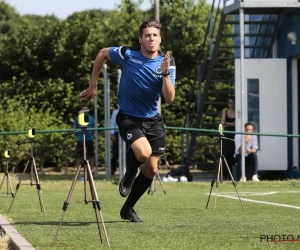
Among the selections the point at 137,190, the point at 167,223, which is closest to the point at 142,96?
the point at 137,190

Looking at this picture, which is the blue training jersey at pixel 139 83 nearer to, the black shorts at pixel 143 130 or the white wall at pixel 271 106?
the black shorts at pixel 143 130

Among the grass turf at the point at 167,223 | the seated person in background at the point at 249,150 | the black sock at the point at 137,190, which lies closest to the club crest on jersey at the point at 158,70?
the black sock at the point at 137,190

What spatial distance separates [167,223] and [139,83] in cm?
147

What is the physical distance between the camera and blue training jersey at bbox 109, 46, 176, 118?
32.4 feet

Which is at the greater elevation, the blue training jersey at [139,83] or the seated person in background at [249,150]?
the blue training jersey at [139,83]

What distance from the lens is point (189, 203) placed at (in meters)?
13.5

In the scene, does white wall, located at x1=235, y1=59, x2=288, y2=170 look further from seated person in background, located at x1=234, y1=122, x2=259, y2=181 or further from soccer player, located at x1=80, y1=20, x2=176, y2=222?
soccer player, located at x1=80, y1=20, x2=176, y2=222

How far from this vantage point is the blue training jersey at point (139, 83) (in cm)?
989

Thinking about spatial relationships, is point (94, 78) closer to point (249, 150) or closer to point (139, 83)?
point (139, 83)

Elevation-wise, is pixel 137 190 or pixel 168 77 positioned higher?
pixel 168 77

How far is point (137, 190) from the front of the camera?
1027cm

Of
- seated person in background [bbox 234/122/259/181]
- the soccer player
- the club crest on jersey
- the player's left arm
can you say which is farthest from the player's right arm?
seated person in background [bbox 234/122/259/181]

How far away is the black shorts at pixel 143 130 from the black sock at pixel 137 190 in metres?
0.35

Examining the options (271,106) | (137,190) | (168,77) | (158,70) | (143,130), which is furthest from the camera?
(271,106)
